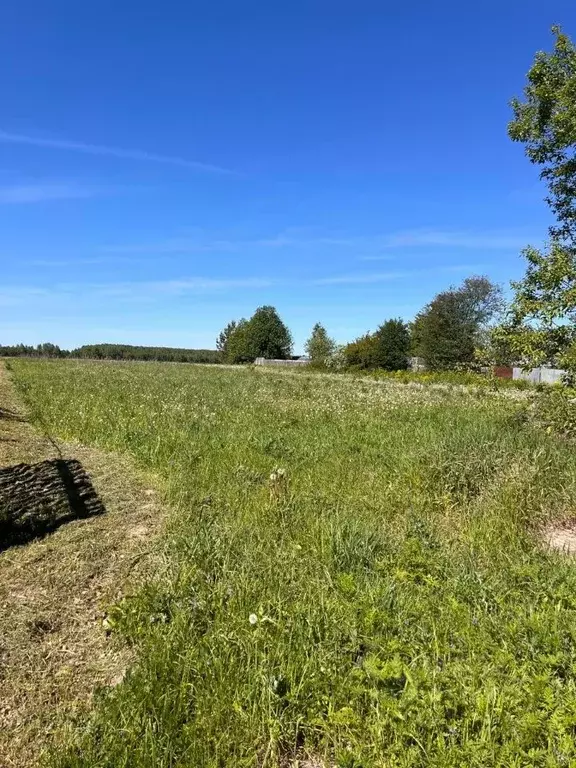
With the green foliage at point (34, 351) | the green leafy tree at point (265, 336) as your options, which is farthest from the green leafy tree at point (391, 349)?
the green foliage at point (34, 351)

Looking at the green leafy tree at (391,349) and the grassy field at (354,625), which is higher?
the green leafy tree at (391,349)

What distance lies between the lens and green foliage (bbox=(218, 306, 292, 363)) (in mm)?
78688

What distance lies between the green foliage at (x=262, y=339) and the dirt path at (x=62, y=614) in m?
72.7

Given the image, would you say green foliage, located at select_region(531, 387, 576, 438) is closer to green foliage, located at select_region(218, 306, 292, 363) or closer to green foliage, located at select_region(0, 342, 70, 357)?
green foliage, located at select_region(218, 306, 292, 363)

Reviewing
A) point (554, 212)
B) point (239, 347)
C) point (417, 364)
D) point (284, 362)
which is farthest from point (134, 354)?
point (554, 212)

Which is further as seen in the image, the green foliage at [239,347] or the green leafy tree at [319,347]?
the green foliage at [239,347]

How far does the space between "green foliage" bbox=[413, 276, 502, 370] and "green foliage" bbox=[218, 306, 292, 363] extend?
27.2m

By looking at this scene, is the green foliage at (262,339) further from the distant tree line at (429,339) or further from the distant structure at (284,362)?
the distant tree line at (429,339)

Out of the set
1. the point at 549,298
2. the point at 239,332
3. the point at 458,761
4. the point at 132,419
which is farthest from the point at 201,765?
the point at 239,332

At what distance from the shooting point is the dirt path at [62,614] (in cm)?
275

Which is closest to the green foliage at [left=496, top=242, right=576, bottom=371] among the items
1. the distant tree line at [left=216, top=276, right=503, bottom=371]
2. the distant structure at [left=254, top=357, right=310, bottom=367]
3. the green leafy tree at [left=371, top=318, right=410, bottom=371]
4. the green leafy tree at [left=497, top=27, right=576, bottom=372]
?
the green leafy tree at [left=497, top=27, right=576, bottom=372]

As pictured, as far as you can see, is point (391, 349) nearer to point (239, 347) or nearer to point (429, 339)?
Result: point (429, 339)

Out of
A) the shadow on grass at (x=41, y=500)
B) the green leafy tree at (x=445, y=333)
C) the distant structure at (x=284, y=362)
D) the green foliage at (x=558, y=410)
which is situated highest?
the green leafy tree at (x=445, y=333)

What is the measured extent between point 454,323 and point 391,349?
6991 millimetres
